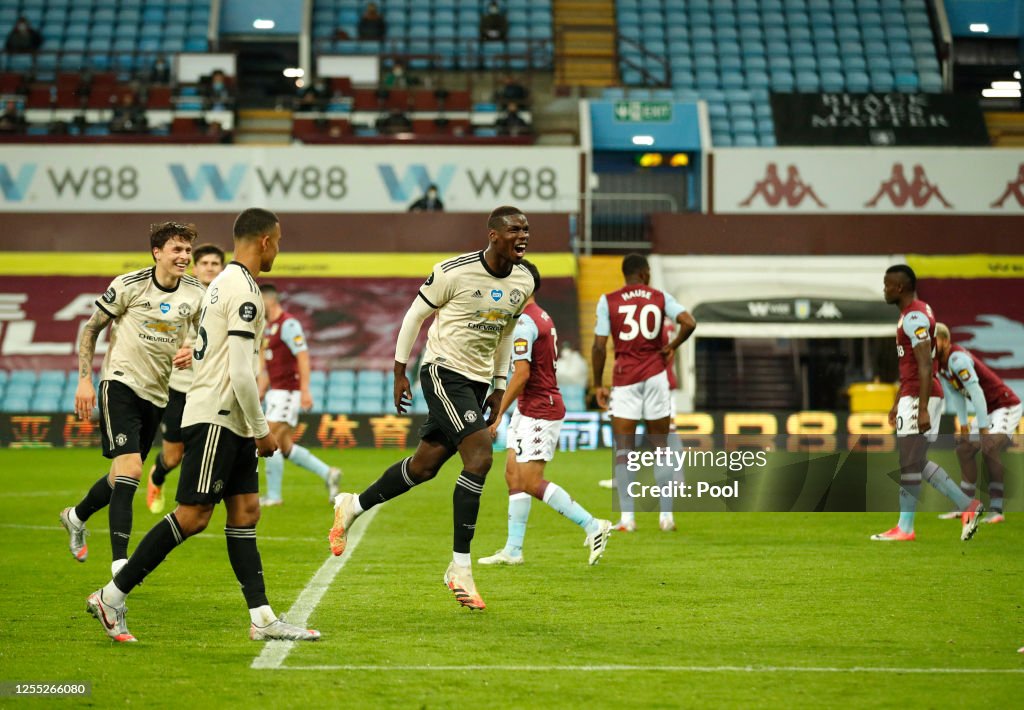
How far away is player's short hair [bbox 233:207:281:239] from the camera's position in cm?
616

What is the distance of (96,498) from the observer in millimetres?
8414

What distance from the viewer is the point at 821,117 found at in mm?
29094

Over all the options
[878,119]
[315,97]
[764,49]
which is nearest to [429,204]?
[315,97]

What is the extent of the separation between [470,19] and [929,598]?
27.4m

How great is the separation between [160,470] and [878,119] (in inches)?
854

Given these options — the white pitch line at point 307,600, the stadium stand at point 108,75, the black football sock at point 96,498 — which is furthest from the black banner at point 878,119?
the black football sock at point 96,498

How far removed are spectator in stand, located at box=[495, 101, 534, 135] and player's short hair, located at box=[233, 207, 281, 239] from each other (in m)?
22.2

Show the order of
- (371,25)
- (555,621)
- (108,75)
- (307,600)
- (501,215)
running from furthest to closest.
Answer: (371,25) → (108,75) → (307,600) → (501,215) → (555,621)

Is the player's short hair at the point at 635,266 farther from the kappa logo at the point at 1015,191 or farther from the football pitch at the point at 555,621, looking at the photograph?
the kappa logo at the point at 1015,191

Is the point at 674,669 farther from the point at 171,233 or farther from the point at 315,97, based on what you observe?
the point at 315,97

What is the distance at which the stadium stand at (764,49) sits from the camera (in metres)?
31.5

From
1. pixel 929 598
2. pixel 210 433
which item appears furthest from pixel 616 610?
pixel 210 433

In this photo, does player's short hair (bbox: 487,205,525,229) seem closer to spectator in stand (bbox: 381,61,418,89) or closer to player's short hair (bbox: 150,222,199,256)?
player's short hair (bbox: 150,222,199,256)

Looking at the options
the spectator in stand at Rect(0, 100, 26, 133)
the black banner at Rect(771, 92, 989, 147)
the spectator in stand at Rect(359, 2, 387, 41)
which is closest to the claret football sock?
the spectator in stand at Rect(0, 100, 26, 133)
